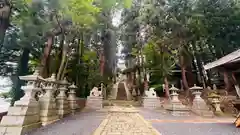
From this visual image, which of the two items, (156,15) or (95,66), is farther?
(95,66)

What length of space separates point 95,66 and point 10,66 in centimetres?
612

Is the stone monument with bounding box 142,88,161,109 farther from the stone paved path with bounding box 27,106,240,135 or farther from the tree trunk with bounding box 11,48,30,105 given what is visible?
the tree trunk with bounding box 11,48,30,105

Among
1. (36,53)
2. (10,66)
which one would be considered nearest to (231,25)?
(36,53)

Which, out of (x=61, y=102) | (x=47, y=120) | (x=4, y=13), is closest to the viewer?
(x=47, y=120)

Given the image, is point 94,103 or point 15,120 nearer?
point 15,120

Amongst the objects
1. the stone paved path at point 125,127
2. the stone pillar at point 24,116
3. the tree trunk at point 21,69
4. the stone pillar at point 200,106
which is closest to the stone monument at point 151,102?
the stone pillar at point 200,106

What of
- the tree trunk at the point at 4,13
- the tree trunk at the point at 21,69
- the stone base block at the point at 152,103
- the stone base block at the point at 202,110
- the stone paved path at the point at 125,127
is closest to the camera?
the stone paved path at the point at 125,127

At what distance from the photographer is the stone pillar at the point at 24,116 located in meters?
4.06

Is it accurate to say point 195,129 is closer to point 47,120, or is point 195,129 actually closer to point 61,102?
point 47,120

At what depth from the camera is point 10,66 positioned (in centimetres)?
988

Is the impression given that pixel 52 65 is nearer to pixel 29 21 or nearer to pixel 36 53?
pixel 36 53

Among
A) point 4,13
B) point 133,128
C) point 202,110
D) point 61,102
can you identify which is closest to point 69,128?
point 133,128

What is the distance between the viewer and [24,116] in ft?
14.0

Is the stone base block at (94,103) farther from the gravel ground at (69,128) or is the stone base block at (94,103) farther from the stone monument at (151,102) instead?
the gravel ground at (69,128)
